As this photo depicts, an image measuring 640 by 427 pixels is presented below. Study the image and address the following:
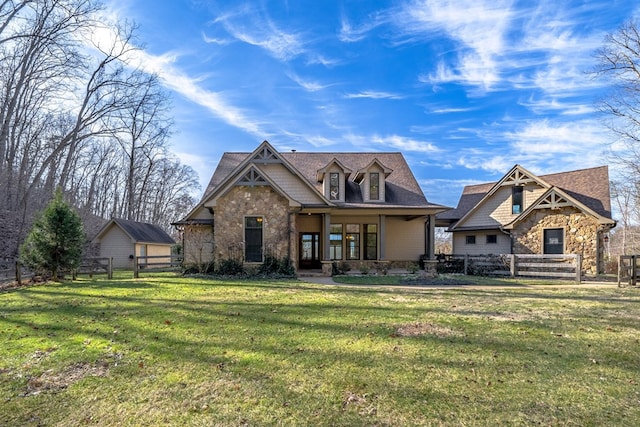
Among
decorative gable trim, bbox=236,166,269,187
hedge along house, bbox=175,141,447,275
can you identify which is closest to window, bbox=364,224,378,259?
hedge along house, bbox=175,141,447,275

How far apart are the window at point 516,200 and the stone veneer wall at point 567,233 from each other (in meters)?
1.37

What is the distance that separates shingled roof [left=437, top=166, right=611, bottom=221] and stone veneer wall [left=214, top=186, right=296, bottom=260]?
37.4ft

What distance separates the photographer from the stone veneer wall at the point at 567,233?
15.7 meters

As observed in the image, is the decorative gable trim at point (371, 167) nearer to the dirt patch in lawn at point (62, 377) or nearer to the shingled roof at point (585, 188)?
the shingled roof at point (585, 188)

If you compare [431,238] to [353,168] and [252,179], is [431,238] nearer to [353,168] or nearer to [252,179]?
[353,168]

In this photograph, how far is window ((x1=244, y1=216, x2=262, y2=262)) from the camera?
15047 mm

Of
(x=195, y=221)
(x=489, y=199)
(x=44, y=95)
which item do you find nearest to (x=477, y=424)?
(x=195, y=221)

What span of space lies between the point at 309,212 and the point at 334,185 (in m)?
2.24

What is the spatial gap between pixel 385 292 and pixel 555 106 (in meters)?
15.4

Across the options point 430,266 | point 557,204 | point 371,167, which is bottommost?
point 430,266

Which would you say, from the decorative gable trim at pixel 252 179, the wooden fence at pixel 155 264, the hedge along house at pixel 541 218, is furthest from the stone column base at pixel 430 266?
the wooden fence at pixel 155 264

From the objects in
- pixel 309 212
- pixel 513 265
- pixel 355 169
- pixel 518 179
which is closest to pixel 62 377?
pixel 309 212

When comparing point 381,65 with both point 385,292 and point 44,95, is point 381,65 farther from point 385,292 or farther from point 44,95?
point 44,95

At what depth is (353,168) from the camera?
66.8 feet
